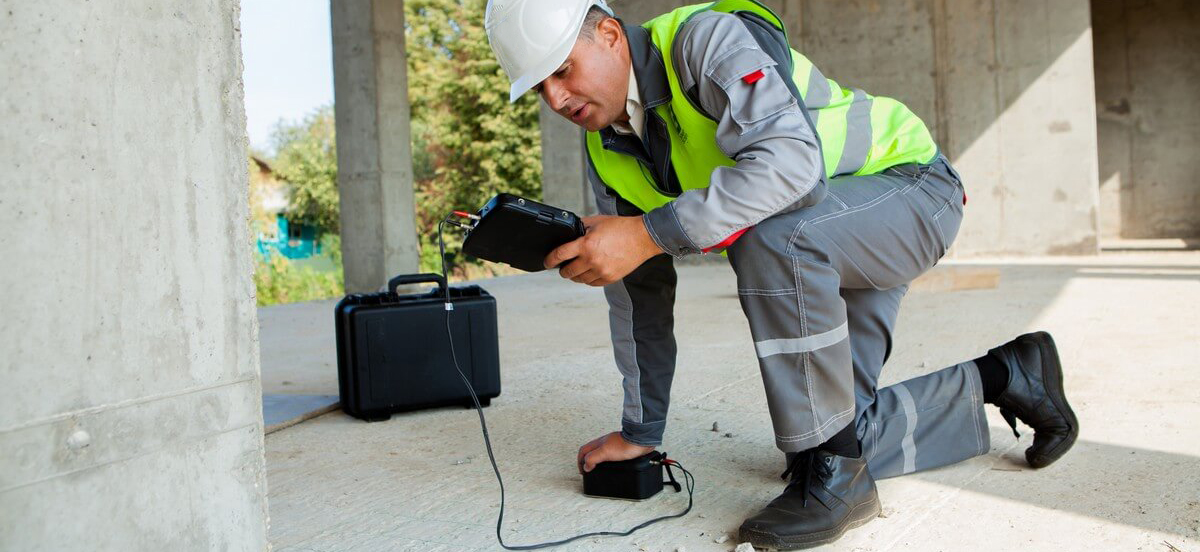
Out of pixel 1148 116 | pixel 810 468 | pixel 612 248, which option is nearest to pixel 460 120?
pixel 1148 116

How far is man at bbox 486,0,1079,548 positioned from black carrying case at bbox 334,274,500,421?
0.84m

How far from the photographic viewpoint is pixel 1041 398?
81.8 inches

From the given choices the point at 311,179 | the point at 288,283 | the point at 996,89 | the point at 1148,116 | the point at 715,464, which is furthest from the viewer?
the point at 311,179

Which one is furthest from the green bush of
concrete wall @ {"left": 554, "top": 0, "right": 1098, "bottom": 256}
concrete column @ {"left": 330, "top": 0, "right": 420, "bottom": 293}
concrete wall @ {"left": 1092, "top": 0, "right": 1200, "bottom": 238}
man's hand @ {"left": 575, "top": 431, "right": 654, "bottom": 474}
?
man's hand @ {"left": 575, "top": 431, "right": 654, "bottom": 474}

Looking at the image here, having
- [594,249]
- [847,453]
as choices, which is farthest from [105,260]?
[847,453]

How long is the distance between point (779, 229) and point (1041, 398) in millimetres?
845

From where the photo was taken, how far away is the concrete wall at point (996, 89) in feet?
31.6

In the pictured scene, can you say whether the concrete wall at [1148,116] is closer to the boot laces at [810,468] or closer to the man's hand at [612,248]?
the boot laces at [810,468]

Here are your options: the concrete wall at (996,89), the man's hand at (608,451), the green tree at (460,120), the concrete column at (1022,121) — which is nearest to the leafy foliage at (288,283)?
the green tree at (460,120)

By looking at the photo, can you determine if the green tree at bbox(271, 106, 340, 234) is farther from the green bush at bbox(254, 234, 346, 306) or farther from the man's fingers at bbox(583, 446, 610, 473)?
the man's fingers at bbox(583, 446, 610, 473)

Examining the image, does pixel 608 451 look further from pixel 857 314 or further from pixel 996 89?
pixel 996 89

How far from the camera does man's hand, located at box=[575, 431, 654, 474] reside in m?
2.04

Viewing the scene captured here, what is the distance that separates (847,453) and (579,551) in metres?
0.54

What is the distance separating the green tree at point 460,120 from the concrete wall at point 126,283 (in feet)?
78.8
